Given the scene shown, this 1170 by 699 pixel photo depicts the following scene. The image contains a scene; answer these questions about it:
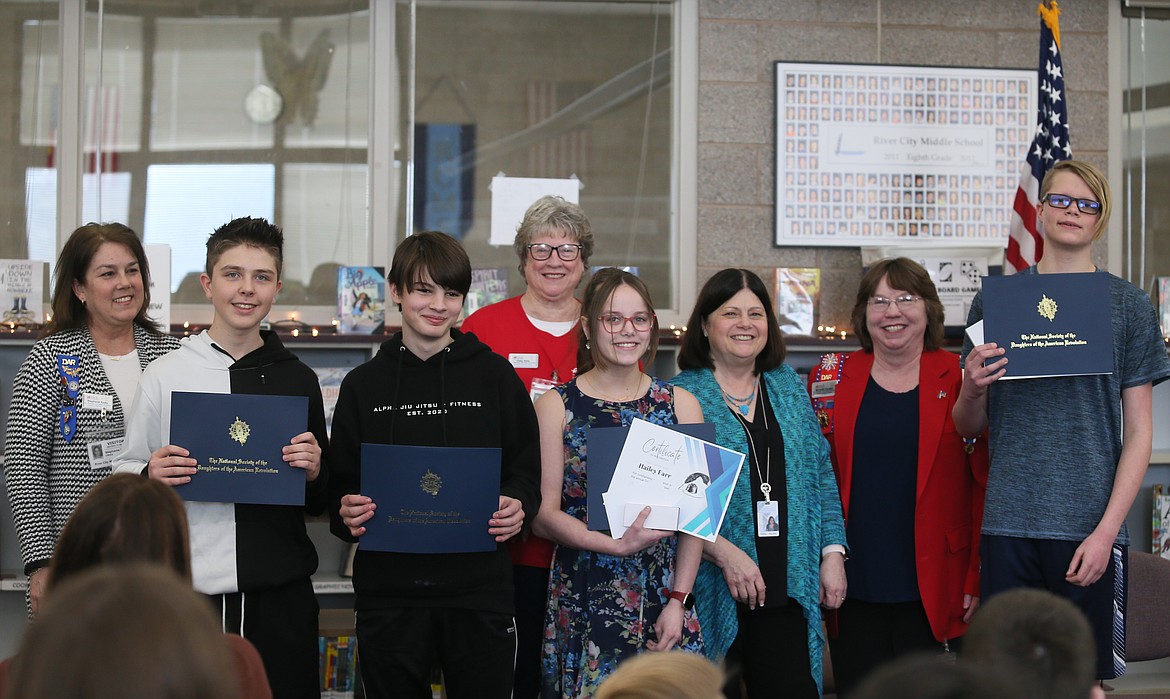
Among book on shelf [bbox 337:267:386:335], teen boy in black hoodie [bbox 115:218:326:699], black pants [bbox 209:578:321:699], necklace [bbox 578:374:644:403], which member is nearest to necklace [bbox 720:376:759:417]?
necklace [bbox 578:374:644:403]

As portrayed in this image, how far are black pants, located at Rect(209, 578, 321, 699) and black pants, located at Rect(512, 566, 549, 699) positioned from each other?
57 centimetres

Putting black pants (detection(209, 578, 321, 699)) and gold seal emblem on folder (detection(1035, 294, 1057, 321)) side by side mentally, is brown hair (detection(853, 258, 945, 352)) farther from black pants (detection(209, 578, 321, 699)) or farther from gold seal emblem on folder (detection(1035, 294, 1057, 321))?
black pants (detection(209, 578, 321, 699))

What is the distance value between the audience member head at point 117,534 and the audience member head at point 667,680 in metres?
0.71

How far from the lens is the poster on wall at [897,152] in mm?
4770

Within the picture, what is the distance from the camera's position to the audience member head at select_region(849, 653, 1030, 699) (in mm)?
895

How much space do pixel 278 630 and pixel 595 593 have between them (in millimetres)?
797

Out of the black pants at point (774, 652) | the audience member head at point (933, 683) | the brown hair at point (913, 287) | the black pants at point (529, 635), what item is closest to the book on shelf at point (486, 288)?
the brown hair at point (913, 287)

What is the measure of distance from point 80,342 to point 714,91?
2.90m

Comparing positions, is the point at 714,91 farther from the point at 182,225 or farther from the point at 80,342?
the point at 80,342

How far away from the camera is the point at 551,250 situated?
11.2 feet

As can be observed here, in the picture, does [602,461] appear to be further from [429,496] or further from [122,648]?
[122,648]

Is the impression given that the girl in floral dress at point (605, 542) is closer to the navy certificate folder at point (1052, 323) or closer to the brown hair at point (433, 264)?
the brown hair at point (433, 264)

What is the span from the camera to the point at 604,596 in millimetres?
2812

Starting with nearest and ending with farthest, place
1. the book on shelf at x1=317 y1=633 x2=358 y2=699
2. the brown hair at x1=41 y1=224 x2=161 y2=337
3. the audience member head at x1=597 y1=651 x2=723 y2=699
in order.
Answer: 1. the audience member head at x1=597 y1=651 x2=723 y2=699
2. the brown hair at x1=41 y1=224 x2=161 y2=337
3. the book on shelf at x1=317 y1=633 x2=358 y2=699
